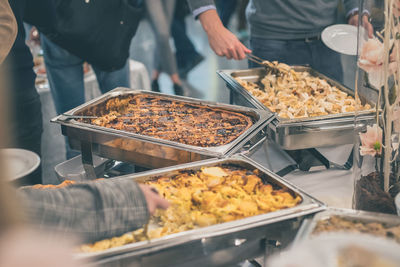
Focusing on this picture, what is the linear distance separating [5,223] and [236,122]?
117cm

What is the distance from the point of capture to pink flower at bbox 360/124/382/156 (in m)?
1.07

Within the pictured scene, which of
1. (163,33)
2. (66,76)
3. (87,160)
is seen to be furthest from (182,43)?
(87,160)

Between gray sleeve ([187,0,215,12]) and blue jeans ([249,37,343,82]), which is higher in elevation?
gray sleeve ([187,0,215,12])

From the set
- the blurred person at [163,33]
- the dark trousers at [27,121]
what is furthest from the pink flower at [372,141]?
the blurred person at [163,33]

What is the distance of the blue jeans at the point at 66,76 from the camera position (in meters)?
2.46

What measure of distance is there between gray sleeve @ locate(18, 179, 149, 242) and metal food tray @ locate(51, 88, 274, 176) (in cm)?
43

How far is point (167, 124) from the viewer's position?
1.54 meters

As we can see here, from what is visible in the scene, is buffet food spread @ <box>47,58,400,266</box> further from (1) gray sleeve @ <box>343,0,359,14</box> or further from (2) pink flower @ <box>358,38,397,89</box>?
(1) gray sleeve @ <box>343,0,359,14</box>

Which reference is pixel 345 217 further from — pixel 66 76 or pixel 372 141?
pixel 66 76

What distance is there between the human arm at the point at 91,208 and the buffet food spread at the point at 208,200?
0.05 meters

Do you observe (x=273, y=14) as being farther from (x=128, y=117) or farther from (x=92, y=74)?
(x=92, y=74)

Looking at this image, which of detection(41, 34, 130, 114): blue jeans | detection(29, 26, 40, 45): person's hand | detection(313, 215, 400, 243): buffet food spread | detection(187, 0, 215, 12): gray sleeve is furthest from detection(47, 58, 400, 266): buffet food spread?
detection(29, 26, 40, 45): person's hand

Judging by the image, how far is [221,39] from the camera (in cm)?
198

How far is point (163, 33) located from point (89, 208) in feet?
11.3
